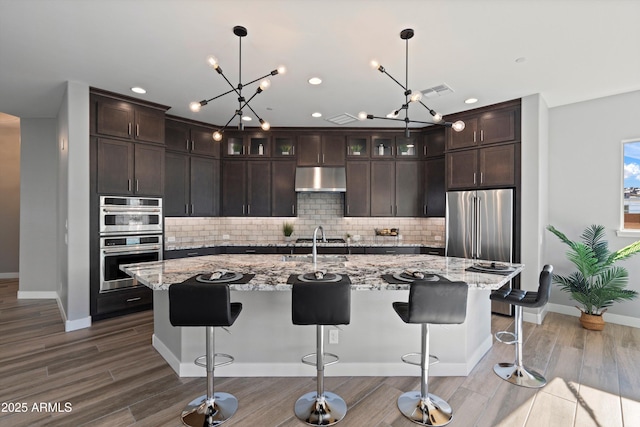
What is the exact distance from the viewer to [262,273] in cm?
239

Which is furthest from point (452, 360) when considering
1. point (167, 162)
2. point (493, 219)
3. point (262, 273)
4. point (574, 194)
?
point (167, 162)

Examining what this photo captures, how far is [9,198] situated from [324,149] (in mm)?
6833

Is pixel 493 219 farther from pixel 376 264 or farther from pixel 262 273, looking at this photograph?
pixel 262 273

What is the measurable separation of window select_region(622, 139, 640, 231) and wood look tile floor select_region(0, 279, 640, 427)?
151cm

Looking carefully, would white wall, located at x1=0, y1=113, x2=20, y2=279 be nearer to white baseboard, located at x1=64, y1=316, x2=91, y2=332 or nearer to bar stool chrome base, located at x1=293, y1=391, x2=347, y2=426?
white baseboard, located at x1=64, y1=316, x2=91, y2=332

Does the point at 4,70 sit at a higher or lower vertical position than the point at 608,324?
higher

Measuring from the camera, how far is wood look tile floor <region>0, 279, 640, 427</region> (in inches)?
81.0

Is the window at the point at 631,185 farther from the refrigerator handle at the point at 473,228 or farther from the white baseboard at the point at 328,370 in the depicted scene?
the white baseboard at the point at 328,370

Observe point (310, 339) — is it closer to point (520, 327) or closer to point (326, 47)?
point (520, 327)

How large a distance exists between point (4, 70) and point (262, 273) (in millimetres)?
3726

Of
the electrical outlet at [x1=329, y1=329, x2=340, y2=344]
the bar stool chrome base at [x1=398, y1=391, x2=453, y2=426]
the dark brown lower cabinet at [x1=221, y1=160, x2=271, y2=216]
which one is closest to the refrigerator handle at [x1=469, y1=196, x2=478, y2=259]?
the bar stool chrome base at [x1=398, y1=391, x2=453, y2=426]

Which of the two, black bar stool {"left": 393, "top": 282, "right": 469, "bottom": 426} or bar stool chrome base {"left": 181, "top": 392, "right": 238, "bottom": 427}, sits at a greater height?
black bar stool {"left": 393, "top": 282, "right": 469, "bottom": 426}

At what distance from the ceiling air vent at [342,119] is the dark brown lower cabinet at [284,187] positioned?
3.45ft

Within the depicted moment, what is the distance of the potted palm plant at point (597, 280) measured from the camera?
3.54 m
